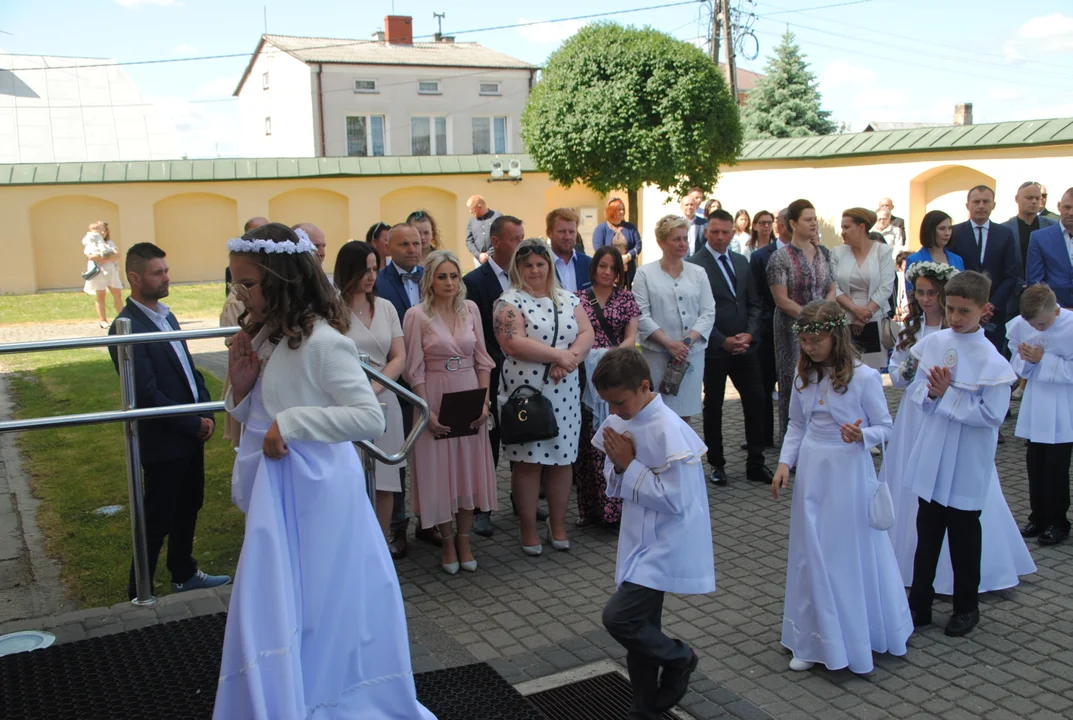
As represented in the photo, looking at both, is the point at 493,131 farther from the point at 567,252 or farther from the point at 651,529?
the point at 651,529

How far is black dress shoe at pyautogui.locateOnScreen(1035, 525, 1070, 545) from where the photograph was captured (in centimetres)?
609

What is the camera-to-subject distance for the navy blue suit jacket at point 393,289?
256 inches

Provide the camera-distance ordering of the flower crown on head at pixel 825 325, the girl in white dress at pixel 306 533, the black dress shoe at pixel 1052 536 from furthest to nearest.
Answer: the black dress shoe at pixel 1052 536 < the flower crown on head at pixel 825 325 < the girl in white dress at pixel 306 533

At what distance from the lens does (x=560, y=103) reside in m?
20.0

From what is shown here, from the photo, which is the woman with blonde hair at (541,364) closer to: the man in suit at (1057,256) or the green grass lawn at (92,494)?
the green grass lawn at (92,494)

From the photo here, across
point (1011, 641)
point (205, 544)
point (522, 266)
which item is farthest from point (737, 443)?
point (205, 544)

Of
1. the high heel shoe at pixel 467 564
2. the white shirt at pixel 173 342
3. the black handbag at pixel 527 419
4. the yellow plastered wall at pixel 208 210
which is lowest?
the high heel shoe at pixel 467 564

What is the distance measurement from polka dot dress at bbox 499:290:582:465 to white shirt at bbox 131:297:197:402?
1.83 m

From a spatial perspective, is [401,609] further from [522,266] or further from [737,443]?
[737,443]

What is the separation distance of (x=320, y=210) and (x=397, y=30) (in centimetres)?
2268

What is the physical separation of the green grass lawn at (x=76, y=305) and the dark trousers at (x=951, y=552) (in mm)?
16339

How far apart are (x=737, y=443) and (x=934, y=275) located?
3365mm

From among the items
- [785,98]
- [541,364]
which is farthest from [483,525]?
[785,98]

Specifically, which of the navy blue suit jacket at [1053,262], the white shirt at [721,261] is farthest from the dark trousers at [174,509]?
the navy blue suit jacket at [1053,262]
